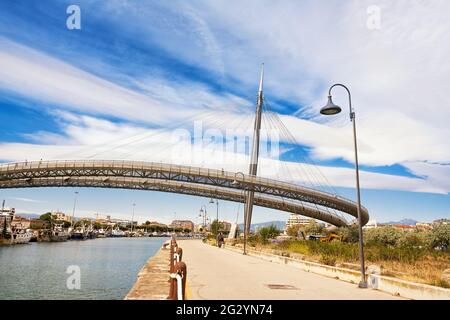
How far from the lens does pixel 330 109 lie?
13.1 m

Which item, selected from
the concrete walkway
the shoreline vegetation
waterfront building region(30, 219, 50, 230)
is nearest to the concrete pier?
the concrete walkway

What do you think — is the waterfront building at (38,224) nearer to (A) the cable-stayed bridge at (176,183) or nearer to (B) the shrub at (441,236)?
(A) the cable-stayed bridge at (176,183)

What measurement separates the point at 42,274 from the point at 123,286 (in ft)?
34.4

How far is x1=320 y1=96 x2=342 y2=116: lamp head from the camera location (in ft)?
42.7

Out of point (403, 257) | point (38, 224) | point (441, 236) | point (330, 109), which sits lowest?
point (38, 224)

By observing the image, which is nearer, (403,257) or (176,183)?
(403,257)

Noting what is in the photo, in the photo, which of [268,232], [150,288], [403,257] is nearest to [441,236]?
[403,257]

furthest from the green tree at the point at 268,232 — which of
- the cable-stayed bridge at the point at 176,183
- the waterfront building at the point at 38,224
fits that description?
the waterfront building at the point at 38,224

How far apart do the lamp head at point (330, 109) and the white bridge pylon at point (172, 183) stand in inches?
1978

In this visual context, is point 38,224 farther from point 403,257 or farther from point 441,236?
point 403,257

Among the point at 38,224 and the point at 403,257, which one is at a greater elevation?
the point at 403,257

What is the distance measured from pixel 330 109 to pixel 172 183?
3246 inches
